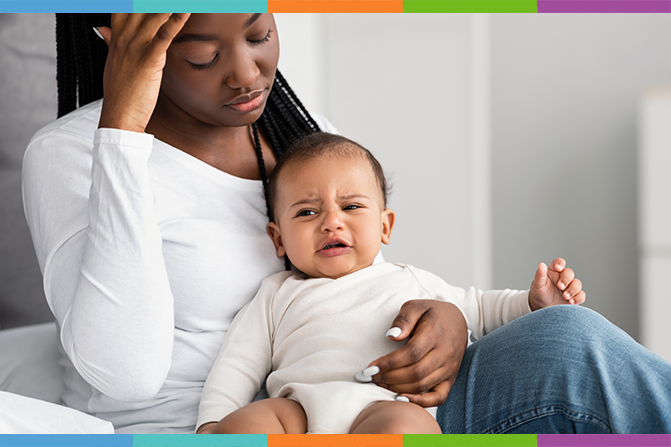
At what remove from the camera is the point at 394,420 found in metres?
0.64

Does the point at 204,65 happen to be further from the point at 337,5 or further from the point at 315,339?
the point at 315,339

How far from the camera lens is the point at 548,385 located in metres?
0.71

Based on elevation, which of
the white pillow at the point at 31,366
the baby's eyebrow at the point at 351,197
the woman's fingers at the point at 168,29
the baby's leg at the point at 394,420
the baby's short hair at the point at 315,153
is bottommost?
the white pillow at the point at 31,366

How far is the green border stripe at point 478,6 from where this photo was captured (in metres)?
0.63

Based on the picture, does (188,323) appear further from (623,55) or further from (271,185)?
(623,55)

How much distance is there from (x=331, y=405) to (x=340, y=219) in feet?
0.95

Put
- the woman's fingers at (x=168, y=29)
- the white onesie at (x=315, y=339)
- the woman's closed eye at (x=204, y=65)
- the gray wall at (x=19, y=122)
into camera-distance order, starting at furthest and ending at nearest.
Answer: the gray wall at (x=19, y=122) → the woman's closed eye at (x=204, y=65) → the white onesie at (x=315, y=339) → the woman's fingers at (x=168, y=29)

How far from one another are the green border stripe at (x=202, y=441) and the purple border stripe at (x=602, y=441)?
25 centimetres

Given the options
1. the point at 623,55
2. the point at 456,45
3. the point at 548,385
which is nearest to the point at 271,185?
the point at 548,385

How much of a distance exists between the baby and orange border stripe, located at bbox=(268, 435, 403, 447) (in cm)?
10

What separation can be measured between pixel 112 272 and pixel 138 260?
3 cm

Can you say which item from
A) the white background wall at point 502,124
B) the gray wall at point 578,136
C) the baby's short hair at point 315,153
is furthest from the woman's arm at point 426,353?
the gray wall at point 578,136

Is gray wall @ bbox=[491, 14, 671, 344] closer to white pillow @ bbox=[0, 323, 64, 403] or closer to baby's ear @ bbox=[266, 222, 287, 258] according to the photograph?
baby's ear @ bbox=[266, 222, 287, 258]

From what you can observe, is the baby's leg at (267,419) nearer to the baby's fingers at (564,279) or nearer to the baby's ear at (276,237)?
the baby's ear at (276,237)
